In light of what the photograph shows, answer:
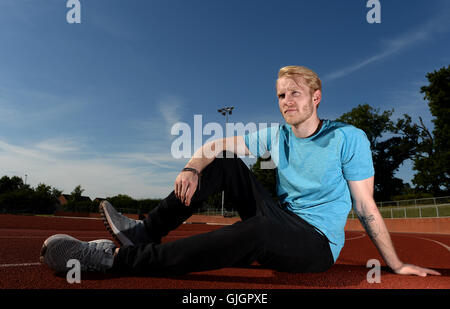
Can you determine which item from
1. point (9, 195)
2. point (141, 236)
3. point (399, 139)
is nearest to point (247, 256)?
point (141, 236)

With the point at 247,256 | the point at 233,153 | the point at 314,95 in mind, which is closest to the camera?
the point at 247,256

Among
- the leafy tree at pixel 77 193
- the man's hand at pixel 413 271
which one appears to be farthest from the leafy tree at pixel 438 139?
the leafy tree at pixel 77 193

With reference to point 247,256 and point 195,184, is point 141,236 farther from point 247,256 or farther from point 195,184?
point 247,256

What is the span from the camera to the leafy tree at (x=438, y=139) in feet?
103

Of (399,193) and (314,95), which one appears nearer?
(314,95)

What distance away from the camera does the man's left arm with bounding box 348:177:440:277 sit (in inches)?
86.4

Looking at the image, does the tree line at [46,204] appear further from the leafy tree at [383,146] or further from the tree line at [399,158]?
the leafy tree at [383,146]

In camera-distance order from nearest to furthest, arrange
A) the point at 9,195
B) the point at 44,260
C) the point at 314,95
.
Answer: the point at 44,260
the point at 314,95
the point at 9,195

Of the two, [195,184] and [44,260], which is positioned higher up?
[195,184]

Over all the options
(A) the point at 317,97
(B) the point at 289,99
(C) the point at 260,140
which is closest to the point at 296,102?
(B) the point at 289,99

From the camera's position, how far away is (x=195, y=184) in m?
2.32

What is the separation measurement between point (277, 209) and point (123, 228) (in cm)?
119
